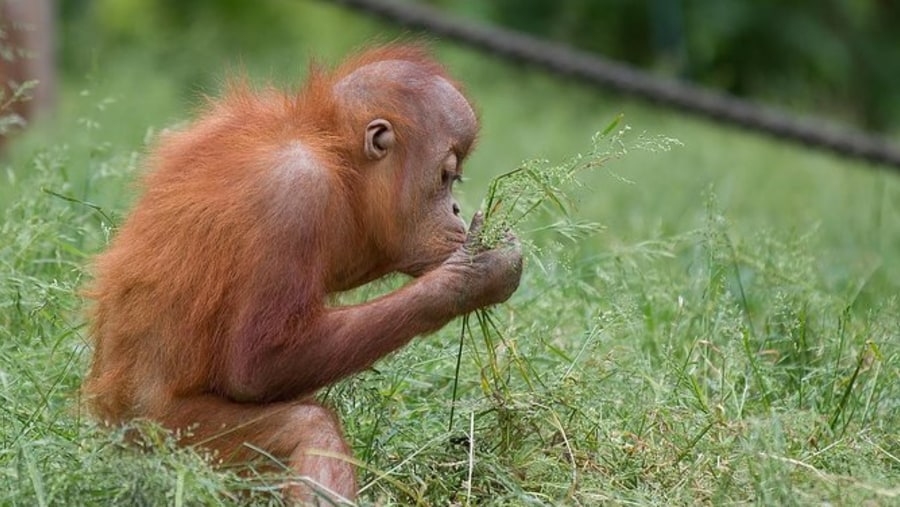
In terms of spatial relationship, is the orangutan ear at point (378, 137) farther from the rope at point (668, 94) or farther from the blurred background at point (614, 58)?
the rope at point (668, 94)

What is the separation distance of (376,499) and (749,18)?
34.2ft

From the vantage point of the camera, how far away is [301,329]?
3760mm

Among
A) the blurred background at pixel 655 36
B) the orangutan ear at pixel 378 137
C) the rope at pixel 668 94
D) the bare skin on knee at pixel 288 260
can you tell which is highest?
the orangutan ear at pixel 378 137

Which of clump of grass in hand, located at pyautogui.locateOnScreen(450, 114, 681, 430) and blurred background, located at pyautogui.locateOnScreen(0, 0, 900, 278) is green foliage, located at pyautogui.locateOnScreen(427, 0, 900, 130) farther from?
clump of grass in hand, located at pyautogui.locateOnScreen(450, 114, 681, 430)

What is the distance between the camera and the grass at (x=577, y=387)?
3678 mm

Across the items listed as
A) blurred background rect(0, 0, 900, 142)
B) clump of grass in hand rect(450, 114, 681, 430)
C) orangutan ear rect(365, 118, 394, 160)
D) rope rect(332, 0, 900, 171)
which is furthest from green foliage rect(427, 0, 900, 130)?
orangutan ear rect(365, 118, 394, 160)

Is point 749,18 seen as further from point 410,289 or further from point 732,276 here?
point 410,289

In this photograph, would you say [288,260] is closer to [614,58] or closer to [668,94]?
[668,94]

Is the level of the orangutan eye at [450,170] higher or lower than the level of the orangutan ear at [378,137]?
lower

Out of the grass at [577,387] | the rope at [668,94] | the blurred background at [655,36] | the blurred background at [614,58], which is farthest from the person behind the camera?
the blurred background at [655,36]

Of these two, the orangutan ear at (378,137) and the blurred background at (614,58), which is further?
the blurred background at (614,58)

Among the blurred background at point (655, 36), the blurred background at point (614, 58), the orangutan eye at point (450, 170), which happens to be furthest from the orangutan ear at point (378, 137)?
the blurred background at point (655, 36)

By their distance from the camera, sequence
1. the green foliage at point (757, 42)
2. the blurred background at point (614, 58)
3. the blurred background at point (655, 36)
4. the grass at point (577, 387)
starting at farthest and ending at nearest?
the green foliage at point (757, 42), the blurred background at point (655, 36), the blurred background at point (614, 58), the grass at point (577, 387)

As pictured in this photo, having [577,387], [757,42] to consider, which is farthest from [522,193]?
[757,42]
